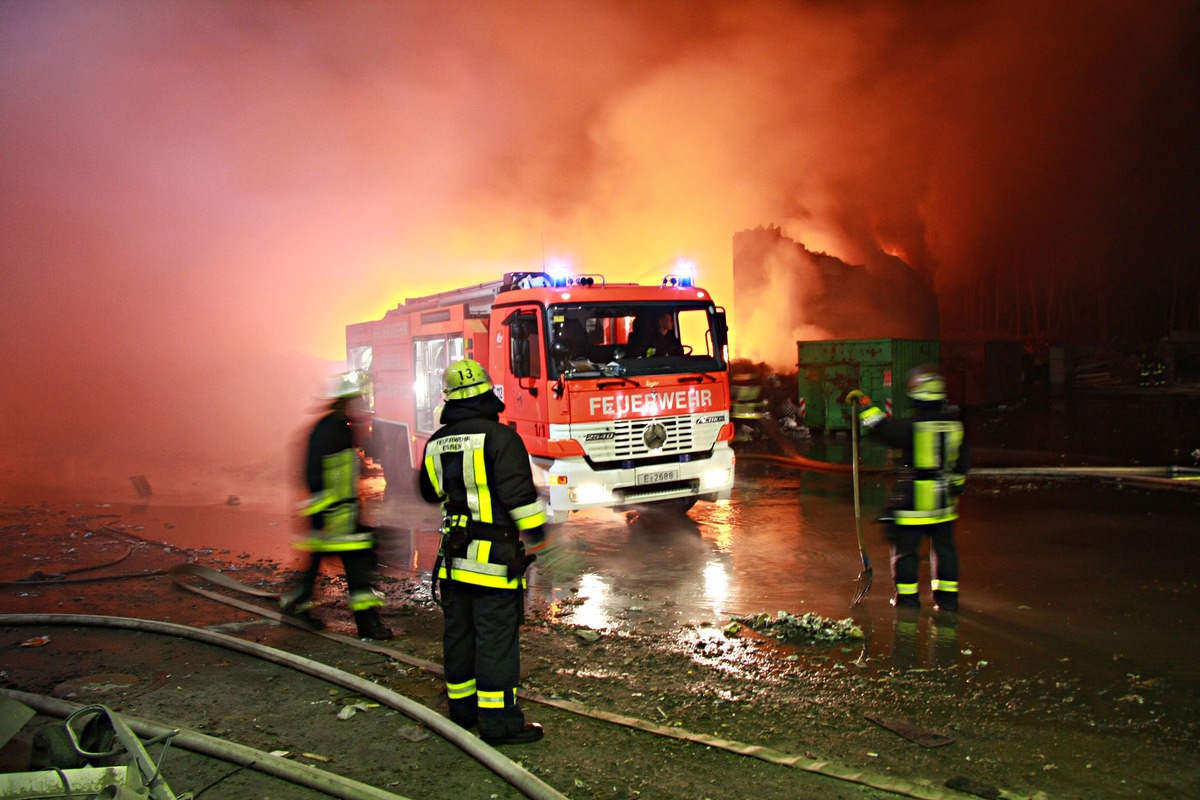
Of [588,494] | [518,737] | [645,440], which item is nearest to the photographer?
[518,737]

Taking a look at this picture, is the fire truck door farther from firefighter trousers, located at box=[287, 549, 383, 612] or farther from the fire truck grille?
firefighter trousers, located at box=[287, 549, 383, 612]

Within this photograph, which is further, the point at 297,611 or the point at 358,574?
the point at 297,611

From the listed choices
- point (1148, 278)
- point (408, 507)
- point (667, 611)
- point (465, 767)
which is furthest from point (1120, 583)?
point (1148, 278)

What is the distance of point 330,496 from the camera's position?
17.4ft

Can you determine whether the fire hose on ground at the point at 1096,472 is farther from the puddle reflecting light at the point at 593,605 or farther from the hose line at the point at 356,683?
the hose line at the point at 356,683

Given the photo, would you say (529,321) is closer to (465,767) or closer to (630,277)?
(465,767)

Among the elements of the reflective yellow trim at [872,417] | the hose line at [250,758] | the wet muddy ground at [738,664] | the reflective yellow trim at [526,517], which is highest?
the reflective yellow trim at [872,417]

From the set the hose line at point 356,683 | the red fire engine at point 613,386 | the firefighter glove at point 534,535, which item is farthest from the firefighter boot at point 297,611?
the red fire engine at point 613,386

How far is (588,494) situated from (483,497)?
12.7 feet

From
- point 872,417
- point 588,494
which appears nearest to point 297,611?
point 588,494

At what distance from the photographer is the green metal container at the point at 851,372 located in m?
16.7

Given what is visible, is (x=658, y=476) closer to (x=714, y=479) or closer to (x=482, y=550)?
(x=714, y=479)

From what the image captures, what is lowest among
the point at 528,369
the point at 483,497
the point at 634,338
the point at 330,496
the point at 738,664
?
the point at 738,664

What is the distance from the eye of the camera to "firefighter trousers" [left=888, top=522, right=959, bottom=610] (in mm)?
5461
